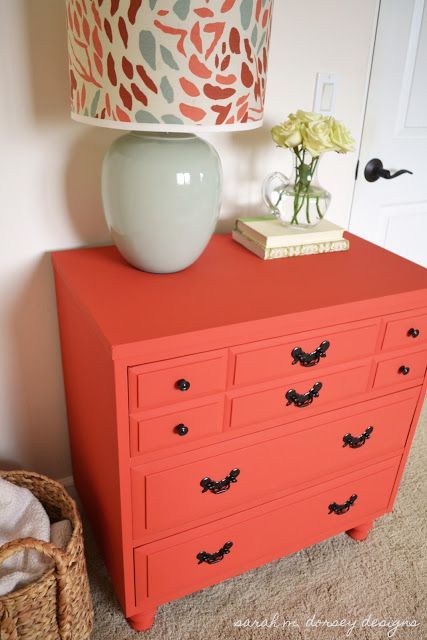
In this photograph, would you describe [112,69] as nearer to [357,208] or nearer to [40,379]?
[40,379]

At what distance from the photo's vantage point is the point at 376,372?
1.21 meters

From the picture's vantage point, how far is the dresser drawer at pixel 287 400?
41.5 inches

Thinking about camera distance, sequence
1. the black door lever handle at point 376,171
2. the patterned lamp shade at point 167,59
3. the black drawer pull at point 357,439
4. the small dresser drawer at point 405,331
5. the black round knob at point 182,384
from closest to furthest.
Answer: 1. the patterned lamp shade at point 167,59
2. the black round knob at point 182,384
3. the small dresser drawer at point 405,331
4. the black drawer pull at point 357,439
5. the black door lever handle at point 376,171

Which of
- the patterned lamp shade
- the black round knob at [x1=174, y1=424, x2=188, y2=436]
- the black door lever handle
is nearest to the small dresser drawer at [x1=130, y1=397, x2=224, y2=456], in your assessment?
the black round knob at [x1=174, y1=424, x2=188, y2=436]

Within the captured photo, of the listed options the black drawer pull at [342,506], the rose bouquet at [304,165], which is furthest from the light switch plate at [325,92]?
the black drawer pull at [342,506]

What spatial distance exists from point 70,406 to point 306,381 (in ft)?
2.11

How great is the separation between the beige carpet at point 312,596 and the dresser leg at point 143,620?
2cm

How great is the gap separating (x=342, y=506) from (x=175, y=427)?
0.64 metres

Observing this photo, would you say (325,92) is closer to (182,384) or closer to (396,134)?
(396,134)

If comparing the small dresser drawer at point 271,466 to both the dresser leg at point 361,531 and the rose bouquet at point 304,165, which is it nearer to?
the dresser leg at point 361,531

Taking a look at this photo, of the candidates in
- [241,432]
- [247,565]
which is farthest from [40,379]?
[247,565]

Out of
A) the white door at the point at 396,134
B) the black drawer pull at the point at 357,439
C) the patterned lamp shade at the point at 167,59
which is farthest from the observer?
the white door at the point at 396,134

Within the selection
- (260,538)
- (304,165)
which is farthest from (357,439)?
(304,165)

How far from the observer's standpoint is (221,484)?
1.11 meters
